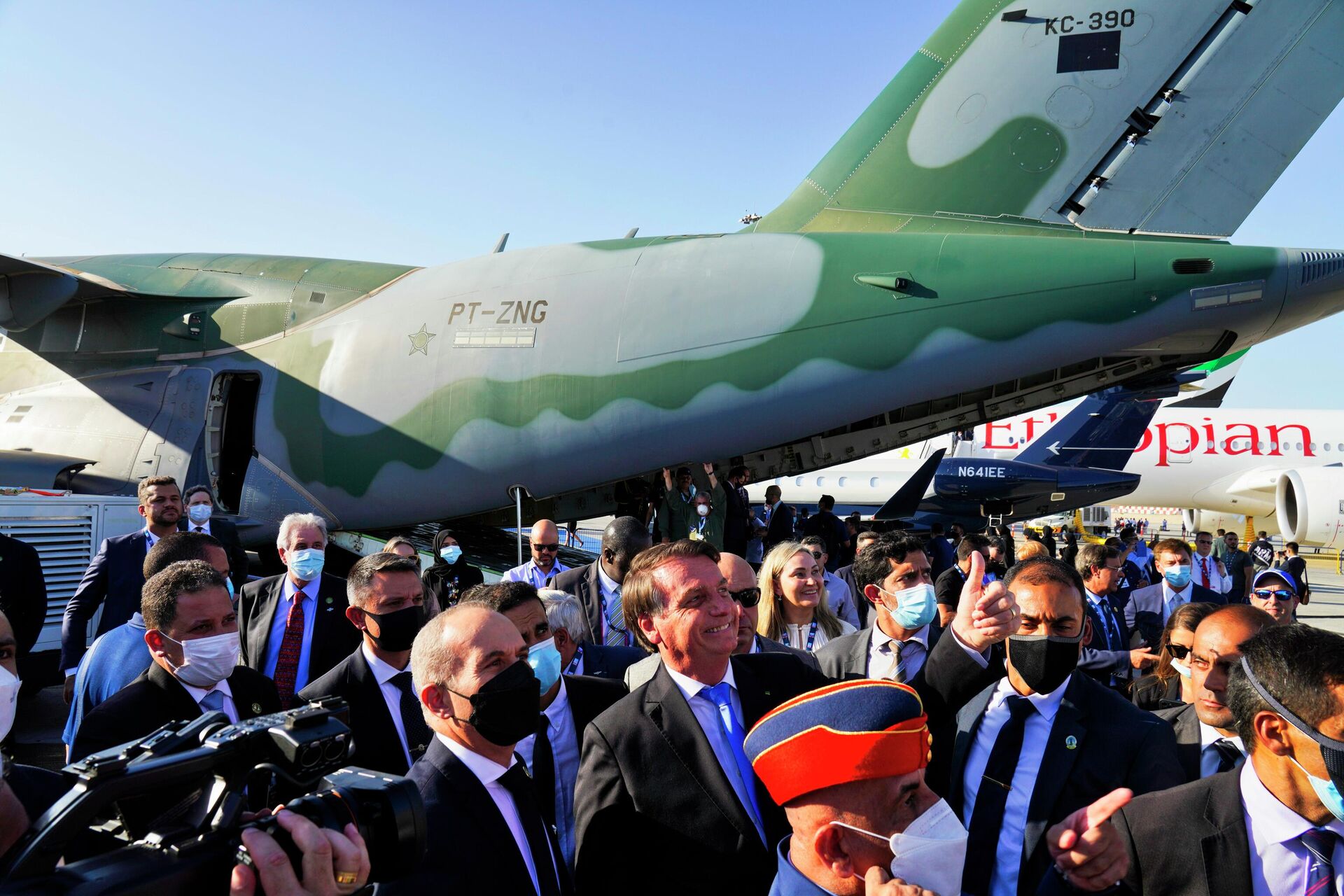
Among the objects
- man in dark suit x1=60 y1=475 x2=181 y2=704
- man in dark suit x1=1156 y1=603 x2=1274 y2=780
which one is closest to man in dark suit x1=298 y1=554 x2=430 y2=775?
man in dark suit x1=60 y1=475 x2=181 y2=704

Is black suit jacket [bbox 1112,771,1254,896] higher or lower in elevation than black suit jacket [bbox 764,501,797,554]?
lower

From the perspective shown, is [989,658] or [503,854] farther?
[989,658]

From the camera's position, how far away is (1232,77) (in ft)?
26.2

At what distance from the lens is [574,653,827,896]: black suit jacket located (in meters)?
2.58

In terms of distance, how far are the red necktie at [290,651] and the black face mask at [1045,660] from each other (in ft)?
11.3

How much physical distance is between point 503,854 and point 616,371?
618cm

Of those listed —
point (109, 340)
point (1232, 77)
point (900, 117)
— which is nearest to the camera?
point (1232, 77)

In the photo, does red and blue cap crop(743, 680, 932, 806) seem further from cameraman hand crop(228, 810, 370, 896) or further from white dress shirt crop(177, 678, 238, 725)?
white dress shirt crop(177, 678, 238, 725)

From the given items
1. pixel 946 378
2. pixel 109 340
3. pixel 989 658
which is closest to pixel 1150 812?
pixel 989 658

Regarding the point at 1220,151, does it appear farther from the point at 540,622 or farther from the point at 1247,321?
the point at 540,622

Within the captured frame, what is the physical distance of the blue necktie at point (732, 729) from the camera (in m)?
2.80

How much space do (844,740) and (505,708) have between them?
0.98 meters

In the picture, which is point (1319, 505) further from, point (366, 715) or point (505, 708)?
point (505, 708)

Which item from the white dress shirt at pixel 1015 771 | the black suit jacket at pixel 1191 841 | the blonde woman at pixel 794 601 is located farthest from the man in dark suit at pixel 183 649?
the black suit jacket at pixel 1191 841
